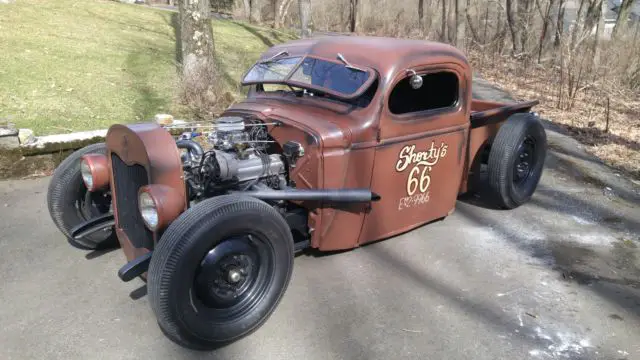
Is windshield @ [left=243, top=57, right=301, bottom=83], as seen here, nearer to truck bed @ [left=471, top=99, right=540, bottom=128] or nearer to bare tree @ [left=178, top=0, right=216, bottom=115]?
truck bed @ [left=471, top=99, right=540, bottom=128]

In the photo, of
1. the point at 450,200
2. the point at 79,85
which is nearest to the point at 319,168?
the point at 450,200

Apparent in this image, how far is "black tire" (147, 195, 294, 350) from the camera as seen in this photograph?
2480 millimetres

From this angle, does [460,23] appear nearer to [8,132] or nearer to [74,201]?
[8,132]

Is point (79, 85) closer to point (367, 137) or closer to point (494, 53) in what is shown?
point (367, 137)

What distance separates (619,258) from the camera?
13.0 feet

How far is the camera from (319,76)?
12.2ft

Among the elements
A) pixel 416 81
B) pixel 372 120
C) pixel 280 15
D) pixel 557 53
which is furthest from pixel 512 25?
pixel 372 120

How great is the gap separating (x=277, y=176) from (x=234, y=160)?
405 mm

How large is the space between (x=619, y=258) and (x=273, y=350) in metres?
3.09

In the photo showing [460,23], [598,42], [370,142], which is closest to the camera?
[370,142]

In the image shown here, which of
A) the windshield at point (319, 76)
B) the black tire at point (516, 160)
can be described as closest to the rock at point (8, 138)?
the windshield at point (319, 76)

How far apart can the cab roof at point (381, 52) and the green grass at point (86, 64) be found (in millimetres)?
3682

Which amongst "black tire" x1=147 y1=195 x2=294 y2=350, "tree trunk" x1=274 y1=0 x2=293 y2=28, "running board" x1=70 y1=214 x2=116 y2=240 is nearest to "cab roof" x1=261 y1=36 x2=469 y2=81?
"black tire" x1=147 y1=195 x2=294 y2=350

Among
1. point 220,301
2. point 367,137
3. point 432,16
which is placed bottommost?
point 220,301
